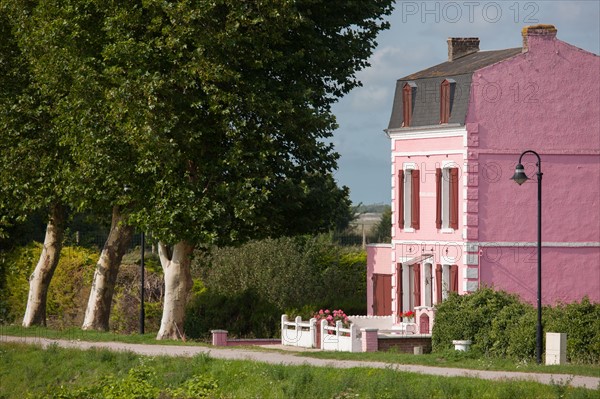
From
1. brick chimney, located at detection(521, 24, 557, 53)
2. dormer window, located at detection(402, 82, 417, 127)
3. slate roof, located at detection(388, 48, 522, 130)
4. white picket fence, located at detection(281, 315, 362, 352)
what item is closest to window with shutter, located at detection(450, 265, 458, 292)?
slate roof, located at detection(388, 48, 522, 130)

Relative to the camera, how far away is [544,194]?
47.7 meters

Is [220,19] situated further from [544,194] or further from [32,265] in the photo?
[32,265]

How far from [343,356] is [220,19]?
1048 centimetres

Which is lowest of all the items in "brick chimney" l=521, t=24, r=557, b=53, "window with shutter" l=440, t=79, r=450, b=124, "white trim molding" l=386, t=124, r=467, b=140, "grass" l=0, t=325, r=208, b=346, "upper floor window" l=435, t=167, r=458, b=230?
"grass" l=0, t=325, r=208, b=346

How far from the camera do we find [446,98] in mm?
48469

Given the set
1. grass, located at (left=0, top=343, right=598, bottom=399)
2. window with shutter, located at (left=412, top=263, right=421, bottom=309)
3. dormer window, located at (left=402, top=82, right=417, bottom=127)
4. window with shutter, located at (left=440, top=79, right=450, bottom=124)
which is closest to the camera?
grass, located at (left=0, top=343, right=598, bottom=399)

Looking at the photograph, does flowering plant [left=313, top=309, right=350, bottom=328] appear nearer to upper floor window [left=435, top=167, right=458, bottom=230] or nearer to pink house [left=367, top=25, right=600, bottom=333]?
pink house [left=367, top=25, right=600, bottom=333]

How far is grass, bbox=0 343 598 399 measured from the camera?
87.2 ft

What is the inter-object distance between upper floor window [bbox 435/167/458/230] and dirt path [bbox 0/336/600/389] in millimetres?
13796

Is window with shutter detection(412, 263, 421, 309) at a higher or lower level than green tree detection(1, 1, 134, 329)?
lower

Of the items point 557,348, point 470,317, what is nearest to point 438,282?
point 470,317

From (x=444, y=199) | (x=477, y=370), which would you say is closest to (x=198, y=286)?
(x=444, y=199)

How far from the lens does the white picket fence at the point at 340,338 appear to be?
4206 cm

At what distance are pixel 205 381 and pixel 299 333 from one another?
13.9 m
